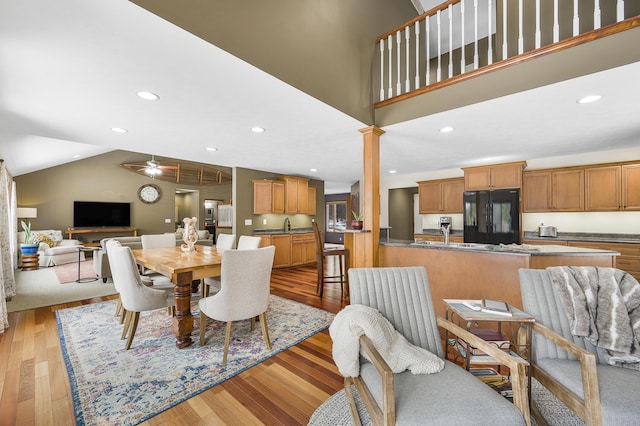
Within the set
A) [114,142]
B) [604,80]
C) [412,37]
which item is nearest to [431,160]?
[412,37]

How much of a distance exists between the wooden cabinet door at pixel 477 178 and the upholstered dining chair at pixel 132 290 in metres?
5.70

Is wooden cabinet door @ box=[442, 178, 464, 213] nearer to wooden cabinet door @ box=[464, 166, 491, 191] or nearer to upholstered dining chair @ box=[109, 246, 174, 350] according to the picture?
wooden cabinet door @ box=[464, 166, 491, 191]

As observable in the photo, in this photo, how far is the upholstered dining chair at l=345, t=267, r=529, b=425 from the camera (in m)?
1.06

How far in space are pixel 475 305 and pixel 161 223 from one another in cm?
1053

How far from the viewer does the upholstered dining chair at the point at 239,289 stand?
7.22 ft

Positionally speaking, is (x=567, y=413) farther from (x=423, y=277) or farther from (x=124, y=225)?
(x=124, y=225)

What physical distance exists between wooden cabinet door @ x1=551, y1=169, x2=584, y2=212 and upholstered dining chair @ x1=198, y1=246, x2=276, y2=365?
5.32m

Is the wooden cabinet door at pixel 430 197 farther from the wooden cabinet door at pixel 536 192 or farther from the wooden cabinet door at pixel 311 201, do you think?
the wooden cabinet door at pixel 311 201

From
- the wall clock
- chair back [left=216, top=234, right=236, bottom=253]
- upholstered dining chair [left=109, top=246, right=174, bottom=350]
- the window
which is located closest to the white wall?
chair back [left=216, top=234, right=236, bottom=253]

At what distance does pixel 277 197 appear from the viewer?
20.8ft

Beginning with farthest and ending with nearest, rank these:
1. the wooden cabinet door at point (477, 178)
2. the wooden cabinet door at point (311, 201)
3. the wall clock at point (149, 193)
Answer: the wall clock at point (149, 193) → the wooden cabinet door at point (311, 201) → the wooden cabinet door at point (477, 178)

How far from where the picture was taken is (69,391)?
6.09ft

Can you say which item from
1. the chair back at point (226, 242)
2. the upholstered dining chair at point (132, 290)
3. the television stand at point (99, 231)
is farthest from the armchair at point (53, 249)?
the upholstered dining chair at point (132, 290)

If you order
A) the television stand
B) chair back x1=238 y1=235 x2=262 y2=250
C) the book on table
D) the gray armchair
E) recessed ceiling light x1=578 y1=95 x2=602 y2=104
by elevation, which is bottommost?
the gray armchair
